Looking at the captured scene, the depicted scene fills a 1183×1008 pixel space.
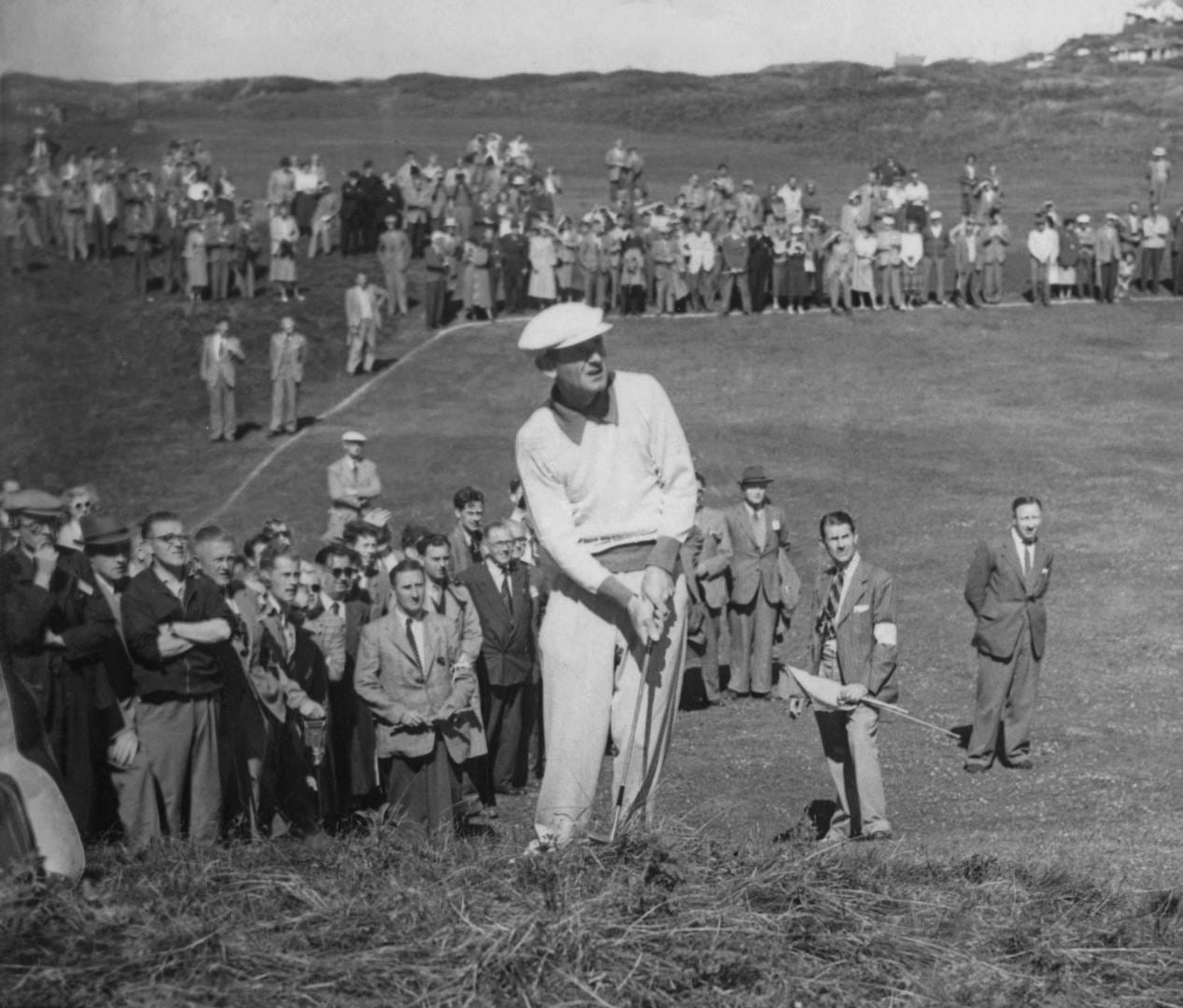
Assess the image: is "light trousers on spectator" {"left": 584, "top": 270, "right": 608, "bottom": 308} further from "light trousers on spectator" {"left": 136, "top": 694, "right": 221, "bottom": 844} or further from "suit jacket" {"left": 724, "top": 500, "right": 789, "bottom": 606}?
"light trousers on spectator" {"left": 136, "top": 694, "right": 221, "bottom": 844}

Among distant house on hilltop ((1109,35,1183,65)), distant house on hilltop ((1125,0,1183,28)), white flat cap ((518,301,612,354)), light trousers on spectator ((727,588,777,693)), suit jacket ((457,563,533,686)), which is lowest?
light trousers on spectator ((727,588,777,693))

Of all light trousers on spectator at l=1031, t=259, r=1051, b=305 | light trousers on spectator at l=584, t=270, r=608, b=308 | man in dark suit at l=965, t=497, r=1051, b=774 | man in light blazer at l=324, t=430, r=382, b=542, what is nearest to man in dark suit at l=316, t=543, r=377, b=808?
man in dark suit at l=965, t=497, r=1051, b=774

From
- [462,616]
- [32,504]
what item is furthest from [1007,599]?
[32,504]

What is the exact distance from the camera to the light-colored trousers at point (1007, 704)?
13008mm

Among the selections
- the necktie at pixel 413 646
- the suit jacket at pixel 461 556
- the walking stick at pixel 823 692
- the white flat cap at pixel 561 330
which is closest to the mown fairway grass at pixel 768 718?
the walking stick at pixel 823 692

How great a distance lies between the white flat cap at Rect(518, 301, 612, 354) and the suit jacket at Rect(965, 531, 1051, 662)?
733 centimetres

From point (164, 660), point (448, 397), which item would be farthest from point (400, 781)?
point (448, 397)

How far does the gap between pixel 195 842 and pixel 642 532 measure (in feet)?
6.36

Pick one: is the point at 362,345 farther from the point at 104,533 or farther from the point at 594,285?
the point at 104,533

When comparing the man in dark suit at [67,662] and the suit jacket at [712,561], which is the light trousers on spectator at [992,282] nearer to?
the suit jacket at [712,561]

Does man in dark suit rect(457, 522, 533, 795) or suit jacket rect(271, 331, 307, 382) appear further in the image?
suit jacket rect(271, 331, 307, 382)

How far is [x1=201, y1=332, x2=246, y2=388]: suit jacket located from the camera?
2634cm

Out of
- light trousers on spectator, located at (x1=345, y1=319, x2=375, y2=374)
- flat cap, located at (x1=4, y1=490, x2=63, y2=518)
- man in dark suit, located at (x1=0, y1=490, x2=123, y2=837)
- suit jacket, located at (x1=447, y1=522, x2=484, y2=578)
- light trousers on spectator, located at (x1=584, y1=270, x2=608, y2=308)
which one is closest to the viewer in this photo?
man in dark suit, located at (x1=0, y1=490, x2=123, y2=837)

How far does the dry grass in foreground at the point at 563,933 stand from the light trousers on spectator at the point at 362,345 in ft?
79.0
